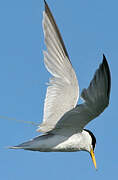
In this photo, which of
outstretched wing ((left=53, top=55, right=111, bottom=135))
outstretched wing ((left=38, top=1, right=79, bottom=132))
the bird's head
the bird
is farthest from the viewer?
the bird's head

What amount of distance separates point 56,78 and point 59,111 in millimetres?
566

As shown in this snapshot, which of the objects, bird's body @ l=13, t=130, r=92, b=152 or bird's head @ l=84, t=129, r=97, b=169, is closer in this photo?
bird's body @ l=13, t=130, r=92, b=152

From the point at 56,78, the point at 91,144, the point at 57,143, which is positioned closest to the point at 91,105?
the point at 57,143

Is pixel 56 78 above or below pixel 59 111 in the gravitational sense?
above

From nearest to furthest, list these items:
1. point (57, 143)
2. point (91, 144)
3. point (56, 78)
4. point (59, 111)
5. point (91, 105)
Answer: point (91, 105) < point (57, 143) < point (59, 111) < point (56, 78) < point (91, 144)

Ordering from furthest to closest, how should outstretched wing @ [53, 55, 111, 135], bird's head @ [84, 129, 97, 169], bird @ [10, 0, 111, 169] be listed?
bird's head @ [84, 129, 97, 169]
bird @ [10, 0, 111, 169]
outstretched wing @ [53, 55, 111, 135]

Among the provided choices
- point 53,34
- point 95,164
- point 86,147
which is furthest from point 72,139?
point 53,34

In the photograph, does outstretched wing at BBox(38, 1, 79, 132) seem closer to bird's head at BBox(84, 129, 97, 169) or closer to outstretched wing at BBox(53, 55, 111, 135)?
outstretched wing at BBox(53, 55, 111, 135)

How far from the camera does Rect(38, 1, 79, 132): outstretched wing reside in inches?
276

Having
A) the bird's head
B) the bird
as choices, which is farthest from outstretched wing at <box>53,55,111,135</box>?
the bird's head

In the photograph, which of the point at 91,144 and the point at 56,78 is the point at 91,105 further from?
the point at 91,144

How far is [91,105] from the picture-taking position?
5.73 metres

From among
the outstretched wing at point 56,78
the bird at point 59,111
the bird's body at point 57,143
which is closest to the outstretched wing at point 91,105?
the bird at point 59,111

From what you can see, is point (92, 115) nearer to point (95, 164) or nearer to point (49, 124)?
point (49, 124)
